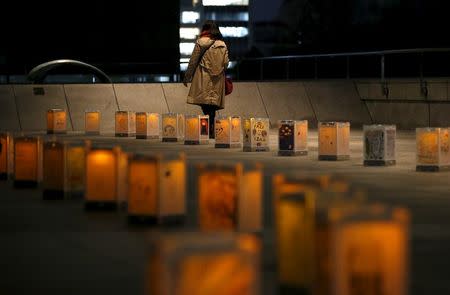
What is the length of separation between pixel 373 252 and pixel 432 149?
11.6m

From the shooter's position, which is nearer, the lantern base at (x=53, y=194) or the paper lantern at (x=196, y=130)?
the lantern base at (x=53, y=194)

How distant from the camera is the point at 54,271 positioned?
339 inches

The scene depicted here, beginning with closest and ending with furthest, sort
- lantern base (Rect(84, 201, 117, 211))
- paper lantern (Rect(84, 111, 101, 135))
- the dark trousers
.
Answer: lantern base (Rect(84, 201, 117, 211)) < the dark trousers < paper lantern (Rect(84, 111, 101, 135))

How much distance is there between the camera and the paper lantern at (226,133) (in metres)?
22.5

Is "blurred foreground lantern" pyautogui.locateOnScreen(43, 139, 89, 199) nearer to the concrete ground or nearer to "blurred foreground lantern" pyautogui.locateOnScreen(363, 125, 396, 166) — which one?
the concrete ground

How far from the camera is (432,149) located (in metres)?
17.1

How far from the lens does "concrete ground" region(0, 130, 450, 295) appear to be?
26.6 ft

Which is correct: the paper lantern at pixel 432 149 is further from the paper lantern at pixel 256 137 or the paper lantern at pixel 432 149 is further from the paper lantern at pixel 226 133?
the paper lantern at pixel 226 133

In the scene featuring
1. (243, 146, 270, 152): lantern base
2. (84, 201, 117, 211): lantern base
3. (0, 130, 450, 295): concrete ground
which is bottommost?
(0, 130, 450, 295): concrete ground

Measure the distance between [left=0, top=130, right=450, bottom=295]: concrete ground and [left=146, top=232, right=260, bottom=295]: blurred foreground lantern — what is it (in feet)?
8.11

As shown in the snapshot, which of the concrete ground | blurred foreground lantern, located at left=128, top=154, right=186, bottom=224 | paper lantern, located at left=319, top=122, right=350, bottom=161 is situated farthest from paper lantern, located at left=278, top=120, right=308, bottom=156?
blurred foreground lantern, located at left=128, top=154, right=186, bottom=224

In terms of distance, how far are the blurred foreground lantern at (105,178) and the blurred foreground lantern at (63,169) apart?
0.63m

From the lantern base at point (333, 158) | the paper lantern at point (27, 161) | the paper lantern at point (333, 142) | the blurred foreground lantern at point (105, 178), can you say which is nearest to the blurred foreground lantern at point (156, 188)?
the blurred foreground lantern at point (105, 178)

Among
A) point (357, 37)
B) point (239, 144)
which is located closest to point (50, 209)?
point (239, 144)
